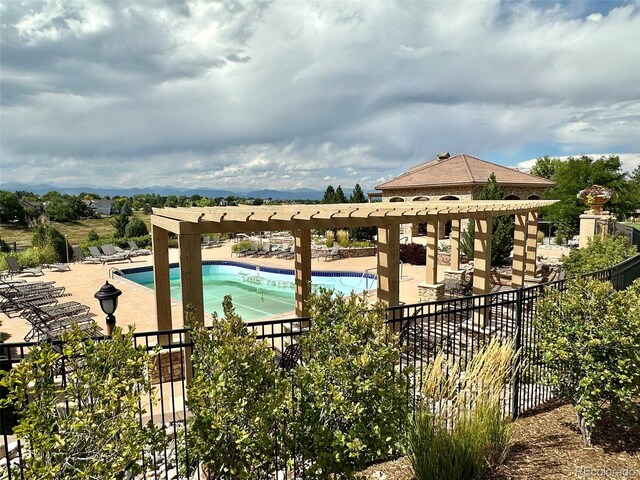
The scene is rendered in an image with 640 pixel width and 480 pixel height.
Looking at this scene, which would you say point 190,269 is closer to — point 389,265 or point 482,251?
point 389,265

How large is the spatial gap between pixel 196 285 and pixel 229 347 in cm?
325

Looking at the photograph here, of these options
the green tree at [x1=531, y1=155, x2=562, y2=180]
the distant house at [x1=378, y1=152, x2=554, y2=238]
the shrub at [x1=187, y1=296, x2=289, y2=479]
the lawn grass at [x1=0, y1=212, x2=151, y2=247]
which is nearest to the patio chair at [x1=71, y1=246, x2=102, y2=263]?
the distant house at [x1=378, y1=152, x2=554, y2=238]

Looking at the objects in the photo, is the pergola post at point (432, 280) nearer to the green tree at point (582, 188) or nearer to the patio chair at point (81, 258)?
the patio chair at point (81, 258)

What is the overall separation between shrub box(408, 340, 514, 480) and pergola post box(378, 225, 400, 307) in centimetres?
365

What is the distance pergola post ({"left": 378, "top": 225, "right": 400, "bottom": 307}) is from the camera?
308 inches

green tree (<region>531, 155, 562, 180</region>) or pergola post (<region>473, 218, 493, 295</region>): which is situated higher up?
green tree (<region>531, 155, 562, 180</region>)

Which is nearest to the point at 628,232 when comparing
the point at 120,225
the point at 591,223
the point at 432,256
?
the point at 591,223

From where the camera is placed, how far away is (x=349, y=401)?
2.84 meters

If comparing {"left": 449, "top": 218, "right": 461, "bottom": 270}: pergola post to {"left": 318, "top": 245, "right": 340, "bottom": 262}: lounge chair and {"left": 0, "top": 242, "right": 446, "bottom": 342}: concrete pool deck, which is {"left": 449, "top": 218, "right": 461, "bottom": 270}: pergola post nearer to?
{"left": 0, "top": 242, "right": 446, "bottom": 342}: concrete pool deck

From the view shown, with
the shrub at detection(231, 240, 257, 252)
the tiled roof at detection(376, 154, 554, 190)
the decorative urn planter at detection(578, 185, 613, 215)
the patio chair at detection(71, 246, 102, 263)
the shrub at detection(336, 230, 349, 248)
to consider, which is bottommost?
the patio chair at detection(71, 246, 102, 263)

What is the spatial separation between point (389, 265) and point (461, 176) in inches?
807

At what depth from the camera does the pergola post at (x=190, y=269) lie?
5484 mm

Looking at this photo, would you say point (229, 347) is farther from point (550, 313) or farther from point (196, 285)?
point (550, 313)

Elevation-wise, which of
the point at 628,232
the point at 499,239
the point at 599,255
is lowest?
the point at 599,255
